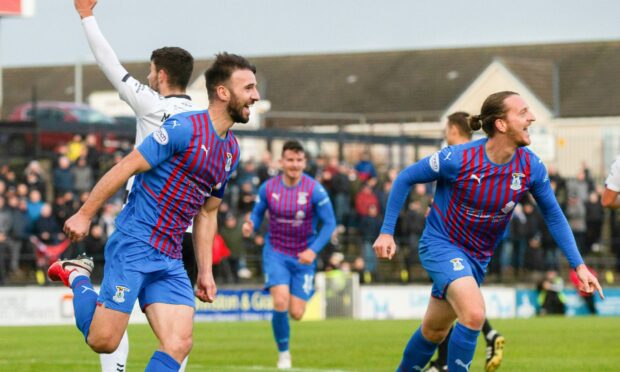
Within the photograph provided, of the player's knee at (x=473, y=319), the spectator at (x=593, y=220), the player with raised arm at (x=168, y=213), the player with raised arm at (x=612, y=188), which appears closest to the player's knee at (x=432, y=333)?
the player's knee at (x=473, y=319)

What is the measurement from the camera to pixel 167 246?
29.2 feet

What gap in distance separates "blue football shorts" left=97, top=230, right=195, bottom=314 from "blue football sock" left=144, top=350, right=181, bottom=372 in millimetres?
399

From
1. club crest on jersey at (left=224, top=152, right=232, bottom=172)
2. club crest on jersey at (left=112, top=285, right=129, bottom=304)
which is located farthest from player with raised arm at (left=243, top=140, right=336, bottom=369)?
club crest on jersey at (left=112, top=285, right=129, bottom=304)

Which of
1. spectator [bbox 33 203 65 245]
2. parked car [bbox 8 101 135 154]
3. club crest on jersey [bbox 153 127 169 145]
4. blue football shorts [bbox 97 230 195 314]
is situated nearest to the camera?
club crest on jersey [bbox 153 127 169 145]

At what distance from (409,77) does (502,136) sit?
73.4 meters

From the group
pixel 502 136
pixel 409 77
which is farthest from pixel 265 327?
pixel 409 77

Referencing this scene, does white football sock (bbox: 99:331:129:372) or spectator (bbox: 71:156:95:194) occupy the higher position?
spectator (bbox: 71:156:95:194)

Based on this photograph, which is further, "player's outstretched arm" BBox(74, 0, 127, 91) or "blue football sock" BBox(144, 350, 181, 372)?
"player's outstretched arm" BBox(74, 0, 127, 91)

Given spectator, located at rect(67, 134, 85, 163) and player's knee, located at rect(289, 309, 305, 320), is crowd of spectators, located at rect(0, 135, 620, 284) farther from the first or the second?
player's knee, located at rect(289, 309, 305, 320)

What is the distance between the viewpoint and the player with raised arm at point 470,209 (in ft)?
33.0

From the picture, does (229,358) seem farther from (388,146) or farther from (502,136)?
(388,146)

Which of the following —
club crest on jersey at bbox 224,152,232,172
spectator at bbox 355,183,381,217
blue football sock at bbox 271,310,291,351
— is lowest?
blue football sock at bbox 271,310,291,351

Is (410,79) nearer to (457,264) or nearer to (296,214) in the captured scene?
(296,214)

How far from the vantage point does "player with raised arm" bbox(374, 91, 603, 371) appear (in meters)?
10.0
